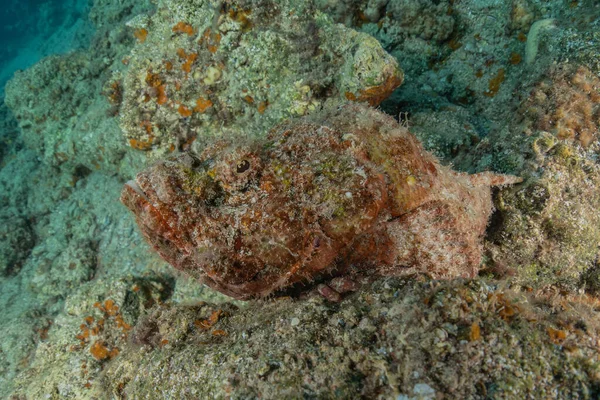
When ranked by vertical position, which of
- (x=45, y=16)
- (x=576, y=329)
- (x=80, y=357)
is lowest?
(x=45, y=16)

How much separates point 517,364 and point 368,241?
1.26m

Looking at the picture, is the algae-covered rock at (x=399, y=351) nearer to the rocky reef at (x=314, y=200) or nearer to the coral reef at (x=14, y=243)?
the rocky reef at (x=314, y=200)

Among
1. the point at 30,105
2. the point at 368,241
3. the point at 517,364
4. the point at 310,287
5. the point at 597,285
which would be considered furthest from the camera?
the point at 30,105

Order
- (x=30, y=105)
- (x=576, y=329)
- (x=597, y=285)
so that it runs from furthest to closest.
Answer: (x=30, y=105) < (x=597, y=285) < (x=576, y=329)

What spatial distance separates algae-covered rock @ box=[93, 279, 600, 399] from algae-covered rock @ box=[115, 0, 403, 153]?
283 cm

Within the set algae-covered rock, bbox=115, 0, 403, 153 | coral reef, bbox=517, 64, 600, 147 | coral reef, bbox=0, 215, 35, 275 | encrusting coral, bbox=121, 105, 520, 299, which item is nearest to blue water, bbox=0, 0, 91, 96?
coral reef, bbox=0, 215, 35, 275

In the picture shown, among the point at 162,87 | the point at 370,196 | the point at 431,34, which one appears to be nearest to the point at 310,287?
the point at 370,196

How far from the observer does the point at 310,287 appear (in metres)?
3.11

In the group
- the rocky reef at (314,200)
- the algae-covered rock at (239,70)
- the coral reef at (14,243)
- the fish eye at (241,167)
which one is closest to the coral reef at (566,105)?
the rocky reef at (314,200)

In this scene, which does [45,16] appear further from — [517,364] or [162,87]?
[517,364]

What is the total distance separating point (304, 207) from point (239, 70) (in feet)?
10.2

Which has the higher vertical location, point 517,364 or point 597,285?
point 517,364

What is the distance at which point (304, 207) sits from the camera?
8.71 feet

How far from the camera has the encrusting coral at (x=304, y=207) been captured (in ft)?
8.68
